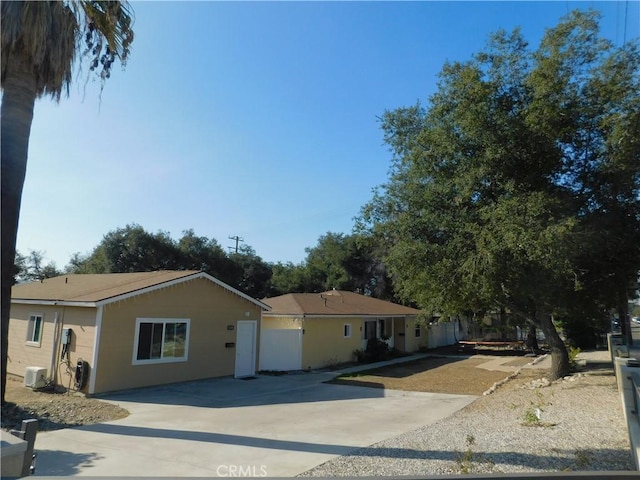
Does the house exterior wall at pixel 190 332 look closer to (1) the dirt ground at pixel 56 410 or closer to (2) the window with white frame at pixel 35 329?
(1) the dirt ground at pixel 56 410

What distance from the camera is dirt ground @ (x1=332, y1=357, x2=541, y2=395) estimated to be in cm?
1561

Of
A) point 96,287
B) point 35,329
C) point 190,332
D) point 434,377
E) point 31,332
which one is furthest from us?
point 434,377

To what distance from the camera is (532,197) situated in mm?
12992

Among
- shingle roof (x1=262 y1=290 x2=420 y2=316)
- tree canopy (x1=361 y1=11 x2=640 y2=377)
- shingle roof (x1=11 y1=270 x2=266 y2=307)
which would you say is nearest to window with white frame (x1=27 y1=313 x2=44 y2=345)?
shingle roof (x1=11 y1=270 x2=266 y2=307)

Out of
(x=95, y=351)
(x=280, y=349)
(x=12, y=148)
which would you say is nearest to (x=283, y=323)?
(x=280, y=349)

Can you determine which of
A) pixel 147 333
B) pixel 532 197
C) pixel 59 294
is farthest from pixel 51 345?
pixel 532 197

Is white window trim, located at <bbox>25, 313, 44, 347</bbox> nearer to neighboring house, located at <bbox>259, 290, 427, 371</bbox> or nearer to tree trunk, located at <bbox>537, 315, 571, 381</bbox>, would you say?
neighboring house, located at <bbox>259, 290, 427, 371</bbox>

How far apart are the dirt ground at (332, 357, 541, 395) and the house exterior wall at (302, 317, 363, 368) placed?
2608 mm

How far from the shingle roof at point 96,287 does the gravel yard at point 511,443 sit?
31.8ft

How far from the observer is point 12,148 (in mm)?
9172

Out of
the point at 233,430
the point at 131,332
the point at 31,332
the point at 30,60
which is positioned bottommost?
the point at 233,430

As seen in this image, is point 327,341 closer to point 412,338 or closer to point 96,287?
point 412,338

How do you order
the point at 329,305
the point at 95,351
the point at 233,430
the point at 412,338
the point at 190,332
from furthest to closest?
1. the point at 412,338
2. the point at 329,305
3. the point at 190,332
4. the point at 95,351
5. the point at 233,430

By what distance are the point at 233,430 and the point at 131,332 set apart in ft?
22.2
